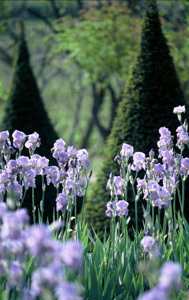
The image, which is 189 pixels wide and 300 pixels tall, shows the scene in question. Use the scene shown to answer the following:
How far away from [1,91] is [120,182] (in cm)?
1125

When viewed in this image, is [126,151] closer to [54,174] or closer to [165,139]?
[165,139]

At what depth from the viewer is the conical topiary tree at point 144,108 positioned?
16.5 feet

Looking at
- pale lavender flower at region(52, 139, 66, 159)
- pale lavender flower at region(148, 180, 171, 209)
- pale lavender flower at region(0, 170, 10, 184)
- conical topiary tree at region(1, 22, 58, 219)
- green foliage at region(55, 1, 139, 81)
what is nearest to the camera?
pale lavender flower at region(148, 180, 171, 209)

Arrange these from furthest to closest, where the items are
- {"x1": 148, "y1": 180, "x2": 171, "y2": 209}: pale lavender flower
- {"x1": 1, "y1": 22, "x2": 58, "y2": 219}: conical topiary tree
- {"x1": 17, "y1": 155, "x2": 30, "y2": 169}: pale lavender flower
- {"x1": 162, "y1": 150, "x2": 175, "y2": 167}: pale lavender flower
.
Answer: {"x1": 1, "y1": 22, "x2": 58, "y2": 219}: conical topiary tree
{"x1": 162, "y1": 150, "x2": 175, "y2": 167}: pale lavender flower
{"x1": 17, "y1": 155, "x2": 30, "y2": 169}: pale lavender flower
{"x1": 148, "y1": 180, "x2": 171, "y2": 209}: pale lavender flower

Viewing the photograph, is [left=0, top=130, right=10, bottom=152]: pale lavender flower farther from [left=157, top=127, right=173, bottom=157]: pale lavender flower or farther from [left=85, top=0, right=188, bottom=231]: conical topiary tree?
[left=85, top=0, right=188, bottom=231]: conical topiary tree

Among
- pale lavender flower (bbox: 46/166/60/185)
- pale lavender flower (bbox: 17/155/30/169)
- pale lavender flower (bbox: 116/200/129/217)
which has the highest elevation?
pale lavender flower (bbox: 17/155/30/169)

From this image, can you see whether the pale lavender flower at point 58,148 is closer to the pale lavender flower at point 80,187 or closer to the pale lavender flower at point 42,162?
the pale lavender flower at point 42,162

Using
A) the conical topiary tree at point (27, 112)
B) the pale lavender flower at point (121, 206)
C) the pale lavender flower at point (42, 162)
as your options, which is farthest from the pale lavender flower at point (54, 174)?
the conical topiary tree at point (27, 112)

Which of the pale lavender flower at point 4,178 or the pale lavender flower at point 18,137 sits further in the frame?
the pale lavender flower at point 18,137

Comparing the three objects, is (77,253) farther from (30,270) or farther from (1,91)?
(1,91)

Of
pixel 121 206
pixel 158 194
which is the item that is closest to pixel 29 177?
pixel 121 206

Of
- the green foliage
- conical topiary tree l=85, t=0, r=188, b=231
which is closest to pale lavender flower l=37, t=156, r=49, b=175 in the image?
conical topiary tree l=85, t=0, r=188, b=231

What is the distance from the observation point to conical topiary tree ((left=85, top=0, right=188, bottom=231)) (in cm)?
503

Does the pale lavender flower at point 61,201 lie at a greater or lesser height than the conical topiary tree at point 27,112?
lesser
